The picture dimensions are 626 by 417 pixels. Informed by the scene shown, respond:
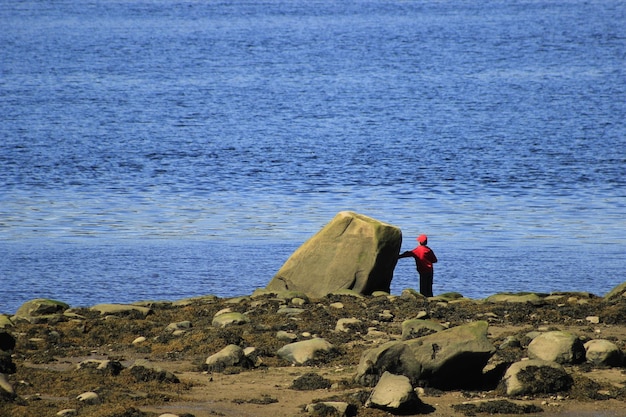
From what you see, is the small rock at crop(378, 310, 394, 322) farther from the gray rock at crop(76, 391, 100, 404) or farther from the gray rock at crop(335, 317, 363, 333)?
the gray rock at crop(76, 391, 100, 404)

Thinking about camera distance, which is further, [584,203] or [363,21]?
[363,21]

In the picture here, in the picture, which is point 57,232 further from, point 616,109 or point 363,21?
point 363,21

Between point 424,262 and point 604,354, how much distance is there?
7555 millimetres

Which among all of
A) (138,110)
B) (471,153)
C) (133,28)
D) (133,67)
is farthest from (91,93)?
(133,28)

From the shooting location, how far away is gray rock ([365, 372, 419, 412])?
14.0 m

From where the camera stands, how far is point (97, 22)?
119 metres

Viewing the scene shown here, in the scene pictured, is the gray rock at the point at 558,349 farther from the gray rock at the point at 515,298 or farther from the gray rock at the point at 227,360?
the gray rock at the point at 515,298

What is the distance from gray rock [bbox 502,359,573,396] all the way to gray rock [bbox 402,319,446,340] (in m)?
2.39

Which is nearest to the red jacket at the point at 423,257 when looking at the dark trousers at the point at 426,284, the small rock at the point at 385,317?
the dark trousers at the point at 426,284

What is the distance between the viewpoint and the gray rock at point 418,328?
17.5m

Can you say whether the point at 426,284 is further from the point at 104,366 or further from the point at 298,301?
the point at 104,366

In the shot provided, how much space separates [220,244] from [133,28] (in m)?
87.3

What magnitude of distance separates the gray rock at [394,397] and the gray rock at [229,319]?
18.0ft

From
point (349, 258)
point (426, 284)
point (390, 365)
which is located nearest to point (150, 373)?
point (390, 365)
